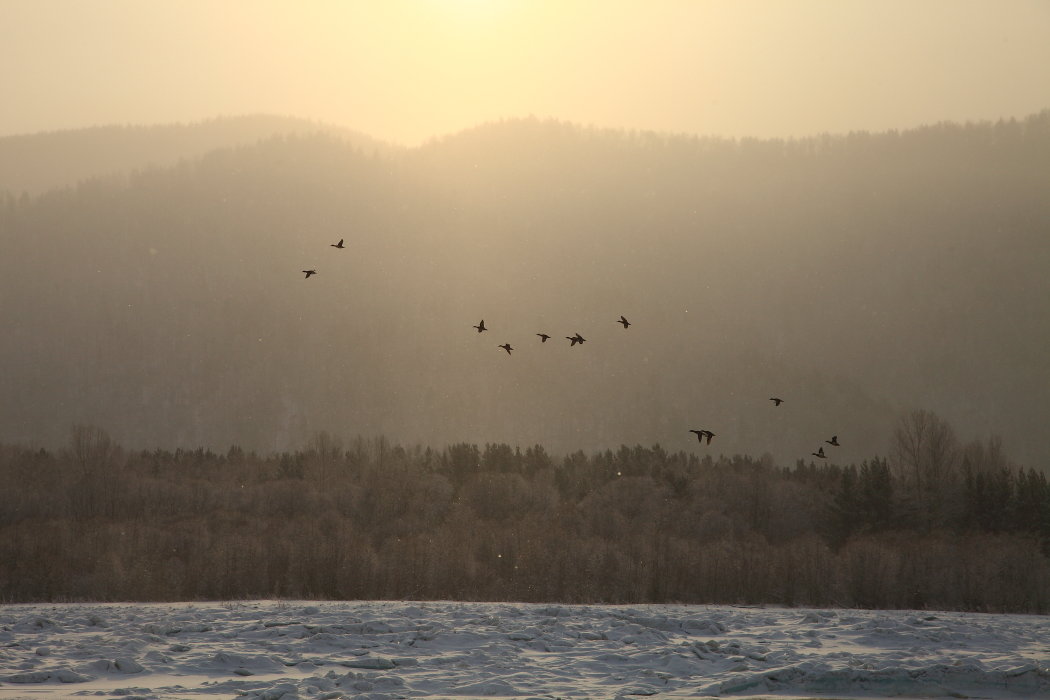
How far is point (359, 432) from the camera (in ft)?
601

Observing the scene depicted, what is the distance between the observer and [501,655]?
86.0 ft

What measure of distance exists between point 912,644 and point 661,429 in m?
151

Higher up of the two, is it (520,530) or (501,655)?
(520,530)

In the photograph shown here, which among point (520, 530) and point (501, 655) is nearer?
point (501, 655)

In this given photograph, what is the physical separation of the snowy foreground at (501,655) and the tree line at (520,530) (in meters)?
14.1

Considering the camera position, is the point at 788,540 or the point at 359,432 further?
the point at 359,432

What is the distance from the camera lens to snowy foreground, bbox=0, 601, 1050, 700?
73.5ft

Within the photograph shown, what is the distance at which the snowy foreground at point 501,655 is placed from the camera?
22.4m

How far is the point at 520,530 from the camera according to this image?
64.1 meters

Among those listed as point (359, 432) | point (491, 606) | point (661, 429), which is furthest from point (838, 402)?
point (491, 606)

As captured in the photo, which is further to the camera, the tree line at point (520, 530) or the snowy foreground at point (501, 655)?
the tree line at point (520, 530)

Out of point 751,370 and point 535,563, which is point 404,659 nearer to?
point 535,563

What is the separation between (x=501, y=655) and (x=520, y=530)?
1496 inches

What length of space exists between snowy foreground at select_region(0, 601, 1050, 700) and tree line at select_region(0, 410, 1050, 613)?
14.1 meters
